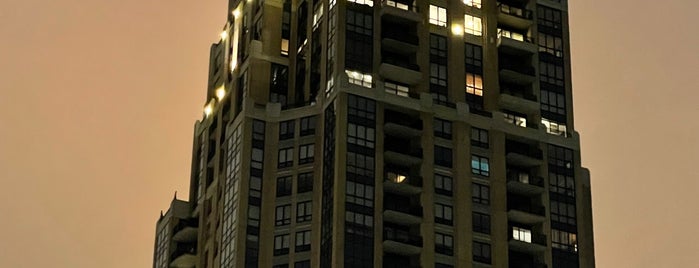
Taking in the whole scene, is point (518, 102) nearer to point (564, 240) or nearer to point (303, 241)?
point (564, 240)

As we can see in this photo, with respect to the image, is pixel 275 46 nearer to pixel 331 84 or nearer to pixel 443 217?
pixel 331 84

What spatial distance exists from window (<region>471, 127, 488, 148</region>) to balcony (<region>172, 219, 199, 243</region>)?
3369 centimetres

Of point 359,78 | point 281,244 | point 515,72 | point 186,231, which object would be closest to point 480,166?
point 515,72

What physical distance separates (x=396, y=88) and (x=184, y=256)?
30753mm

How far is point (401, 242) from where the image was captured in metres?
176

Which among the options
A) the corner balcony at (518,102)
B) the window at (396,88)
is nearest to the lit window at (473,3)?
the corner balcony at (518,102)

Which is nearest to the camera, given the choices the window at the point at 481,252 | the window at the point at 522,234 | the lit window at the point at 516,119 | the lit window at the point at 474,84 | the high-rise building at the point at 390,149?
the high-rise building at the point at 390,149

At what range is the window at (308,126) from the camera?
183000 mm

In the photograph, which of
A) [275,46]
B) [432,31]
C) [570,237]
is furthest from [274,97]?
[570,237]

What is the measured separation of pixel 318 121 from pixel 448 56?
18382mm

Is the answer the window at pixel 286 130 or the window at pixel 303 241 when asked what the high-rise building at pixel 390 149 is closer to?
the window at pixel 303 241

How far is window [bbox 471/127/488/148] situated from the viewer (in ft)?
613

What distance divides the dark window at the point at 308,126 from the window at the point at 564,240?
28176 mm

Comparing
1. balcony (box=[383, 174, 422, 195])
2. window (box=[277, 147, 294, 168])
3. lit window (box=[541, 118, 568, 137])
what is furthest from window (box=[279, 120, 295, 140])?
lit window (box=[541, 118, 568, 137])
